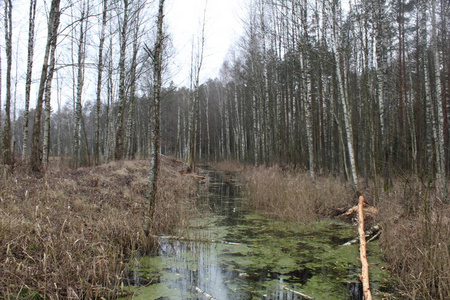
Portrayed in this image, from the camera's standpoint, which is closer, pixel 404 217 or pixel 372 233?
pixel 404 217

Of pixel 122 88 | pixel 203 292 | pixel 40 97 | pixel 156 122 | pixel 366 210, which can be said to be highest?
pixel 122 88

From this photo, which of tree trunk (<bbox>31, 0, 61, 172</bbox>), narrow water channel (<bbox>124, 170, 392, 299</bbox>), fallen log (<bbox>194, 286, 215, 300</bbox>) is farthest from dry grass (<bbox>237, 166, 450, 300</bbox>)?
tree trunk (<bbox>31, 0, 61, 172</bbox>)

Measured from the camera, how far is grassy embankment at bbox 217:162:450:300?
2.87 meters

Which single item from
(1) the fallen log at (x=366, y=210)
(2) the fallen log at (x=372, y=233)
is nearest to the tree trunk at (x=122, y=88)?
(1) the fallen log at (x=366, y=210)

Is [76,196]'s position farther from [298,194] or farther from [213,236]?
[298,194]

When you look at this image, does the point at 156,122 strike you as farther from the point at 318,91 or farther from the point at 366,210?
the point at 318,91

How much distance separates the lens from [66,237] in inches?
134

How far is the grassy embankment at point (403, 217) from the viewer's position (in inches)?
113

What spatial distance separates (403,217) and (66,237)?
4.85 metres

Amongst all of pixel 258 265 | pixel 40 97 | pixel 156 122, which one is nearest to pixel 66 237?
pixel 156 122

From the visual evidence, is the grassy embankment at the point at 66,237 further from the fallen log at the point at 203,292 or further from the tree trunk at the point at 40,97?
the fallen log at the point at 203,292

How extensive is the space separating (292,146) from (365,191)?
525 cm

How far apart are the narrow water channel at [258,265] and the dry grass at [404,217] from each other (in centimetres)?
33

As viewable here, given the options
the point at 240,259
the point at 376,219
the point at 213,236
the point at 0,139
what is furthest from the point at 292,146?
the point at 0,139
